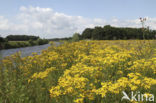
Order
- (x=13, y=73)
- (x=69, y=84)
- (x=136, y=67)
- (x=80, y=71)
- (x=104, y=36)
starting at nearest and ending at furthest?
1. (x=69, y=84)
2. (x=80, y=71)
3. (x=136, y=67)
4. (x=13, y=73)
5. (x=104, y=36)

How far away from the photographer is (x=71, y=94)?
3.42 m

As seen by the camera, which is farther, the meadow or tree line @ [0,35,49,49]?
tree line @ [0,35,49,49]

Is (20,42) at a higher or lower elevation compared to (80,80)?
higher

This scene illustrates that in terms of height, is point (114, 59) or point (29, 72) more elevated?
point (114, 59)

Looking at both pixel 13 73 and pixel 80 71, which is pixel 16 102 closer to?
pixel 80 71

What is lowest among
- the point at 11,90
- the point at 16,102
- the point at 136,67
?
the point at 16,102

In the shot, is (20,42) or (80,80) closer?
(80,80)

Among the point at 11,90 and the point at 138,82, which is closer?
the point at 138,82

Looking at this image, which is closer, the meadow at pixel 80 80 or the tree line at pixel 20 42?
the meadow at pixel 80 80

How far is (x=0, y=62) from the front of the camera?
683 centimetres

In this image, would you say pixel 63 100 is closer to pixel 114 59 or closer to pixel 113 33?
pixel 114 59

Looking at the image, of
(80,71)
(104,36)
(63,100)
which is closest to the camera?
(63,100)

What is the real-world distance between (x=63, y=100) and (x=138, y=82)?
5.81 ft

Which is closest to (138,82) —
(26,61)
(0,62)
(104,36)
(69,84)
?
(69,84)
